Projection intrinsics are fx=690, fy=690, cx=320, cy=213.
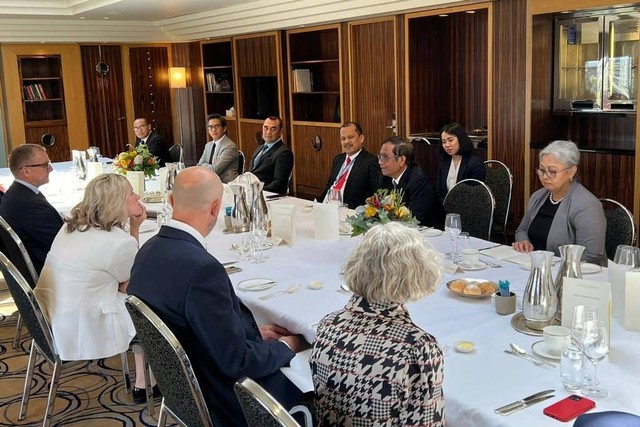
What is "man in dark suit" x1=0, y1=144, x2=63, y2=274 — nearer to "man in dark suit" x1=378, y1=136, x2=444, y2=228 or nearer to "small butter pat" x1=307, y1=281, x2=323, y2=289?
"small butter pat" x1=307, y1=281, x2=323, y2=289

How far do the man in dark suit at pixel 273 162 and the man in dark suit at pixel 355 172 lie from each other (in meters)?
0.72

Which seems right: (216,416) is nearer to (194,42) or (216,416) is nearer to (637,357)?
(637,357)

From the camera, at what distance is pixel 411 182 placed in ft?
14.6

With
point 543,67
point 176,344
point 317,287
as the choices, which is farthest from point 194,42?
point 176,344

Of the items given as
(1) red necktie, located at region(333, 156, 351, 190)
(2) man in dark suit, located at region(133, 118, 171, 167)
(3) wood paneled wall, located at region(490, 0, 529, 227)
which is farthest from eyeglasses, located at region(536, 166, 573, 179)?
(2) man in dark suit, located at region(133, 118, 171, 167)

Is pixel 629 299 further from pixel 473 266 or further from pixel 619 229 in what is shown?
pixel 619 229

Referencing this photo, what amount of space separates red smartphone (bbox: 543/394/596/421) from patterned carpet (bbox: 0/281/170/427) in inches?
84.0

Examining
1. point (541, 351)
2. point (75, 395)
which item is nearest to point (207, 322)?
point (541, 351)

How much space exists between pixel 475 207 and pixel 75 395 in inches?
100

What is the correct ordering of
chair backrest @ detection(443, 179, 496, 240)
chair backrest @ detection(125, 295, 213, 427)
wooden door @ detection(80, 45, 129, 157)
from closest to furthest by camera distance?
1. chair backrest @ detection(125, 295, 213, 427)
2. chair backrest @ detection(443, 179, 496, 240)
3. wooden door @ detection(80, 45, 129, 157)

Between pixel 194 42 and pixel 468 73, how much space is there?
5.36m

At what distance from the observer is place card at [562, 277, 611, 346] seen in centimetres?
209

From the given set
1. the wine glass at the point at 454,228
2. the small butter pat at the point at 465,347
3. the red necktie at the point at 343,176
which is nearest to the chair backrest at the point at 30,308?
the small butter pat at the point at 465,347

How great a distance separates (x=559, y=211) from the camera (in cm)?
351
